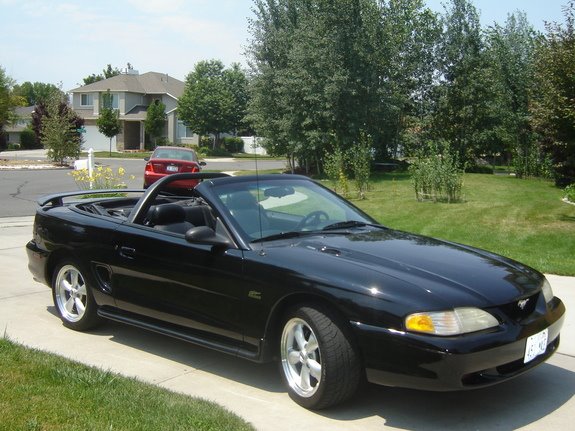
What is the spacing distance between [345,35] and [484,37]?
9525 mm

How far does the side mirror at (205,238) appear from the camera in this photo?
15.5 ft

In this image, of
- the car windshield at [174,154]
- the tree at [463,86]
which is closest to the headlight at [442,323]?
the car windshield at [174,154]

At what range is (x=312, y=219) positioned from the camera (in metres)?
5.27

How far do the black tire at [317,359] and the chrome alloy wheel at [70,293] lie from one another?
2.38m

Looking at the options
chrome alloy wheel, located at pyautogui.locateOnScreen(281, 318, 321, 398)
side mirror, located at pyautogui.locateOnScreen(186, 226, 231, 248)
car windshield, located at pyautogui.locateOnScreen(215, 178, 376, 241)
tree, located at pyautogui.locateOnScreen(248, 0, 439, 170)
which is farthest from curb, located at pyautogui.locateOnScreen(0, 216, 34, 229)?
tree, located at pyautogui.locateOnScreen(248, 0, 439, 170)

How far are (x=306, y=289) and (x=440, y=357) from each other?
0.94 meters

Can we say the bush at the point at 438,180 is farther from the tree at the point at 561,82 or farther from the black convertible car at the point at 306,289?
the black convertible car at the point at 306,289

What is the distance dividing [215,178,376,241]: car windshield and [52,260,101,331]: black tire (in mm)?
1705

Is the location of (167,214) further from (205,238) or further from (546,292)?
(546,292)

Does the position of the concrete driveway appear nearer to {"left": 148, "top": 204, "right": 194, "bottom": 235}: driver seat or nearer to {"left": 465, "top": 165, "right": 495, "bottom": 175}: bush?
{"left": 148, "top": 204, "right": 194, "bottom": 235}: driver seat

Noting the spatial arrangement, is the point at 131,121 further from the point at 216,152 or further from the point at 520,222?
the point at 520,222

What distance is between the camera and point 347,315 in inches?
158

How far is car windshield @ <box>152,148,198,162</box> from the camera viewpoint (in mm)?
21938

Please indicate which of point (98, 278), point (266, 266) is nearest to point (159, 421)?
point (266, 266)
